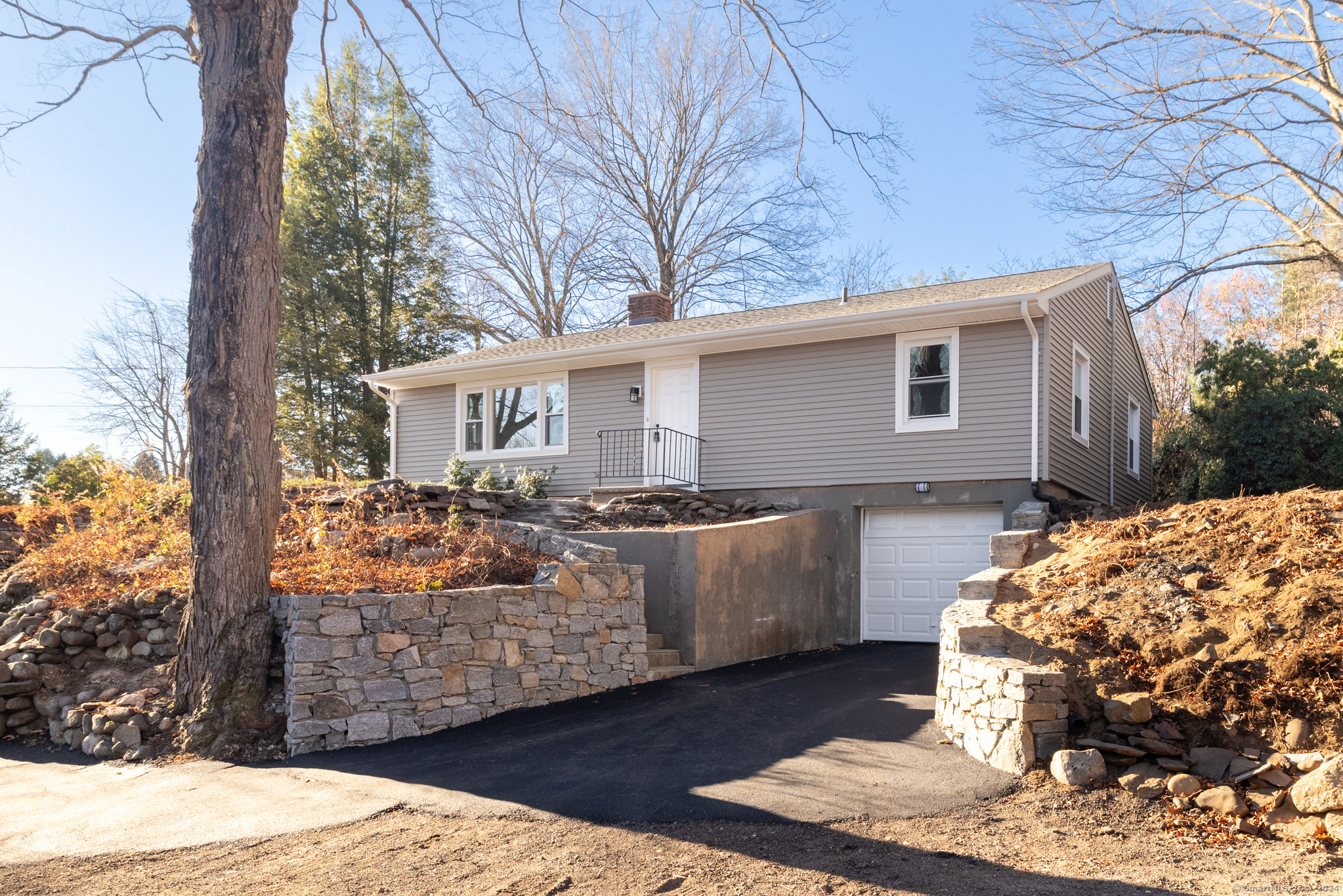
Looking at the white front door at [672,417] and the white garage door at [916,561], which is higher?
the white front door at [672,417]

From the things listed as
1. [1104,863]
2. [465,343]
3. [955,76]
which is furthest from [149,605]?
[465,343]

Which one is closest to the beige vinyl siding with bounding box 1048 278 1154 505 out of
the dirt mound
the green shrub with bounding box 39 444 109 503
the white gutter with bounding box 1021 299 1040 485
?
the white gutter with bounding box 1021 299 1040 485

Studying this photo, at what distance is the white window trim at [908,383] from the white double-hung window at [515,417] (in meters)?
5.37

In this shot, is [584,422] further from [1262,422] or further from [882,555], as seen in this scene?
[1262,422]

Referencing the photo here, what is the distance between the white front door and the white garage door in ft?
9.20

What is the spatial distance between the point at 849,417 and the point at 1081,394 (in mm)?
3590

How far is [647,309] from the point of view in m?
17.0

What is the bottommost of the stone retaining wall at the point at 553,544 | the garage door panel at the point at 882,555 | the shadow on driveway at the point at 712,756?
the shadow on driveway at the point at 712,756

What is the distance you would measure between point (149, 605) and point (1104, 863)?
753 centimetres

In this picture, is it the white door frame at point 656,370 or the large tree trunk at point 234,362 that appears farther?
the white door frame at point 656,370

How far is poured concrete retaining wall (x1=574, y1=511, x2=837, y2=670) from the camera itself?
374 inches

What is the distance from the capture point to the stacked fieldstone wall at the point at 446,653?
263 inches

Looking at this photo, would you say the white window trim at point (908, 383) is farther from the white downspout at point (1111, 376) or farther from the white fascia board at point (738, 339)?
the white downspout at point (1111, 376)

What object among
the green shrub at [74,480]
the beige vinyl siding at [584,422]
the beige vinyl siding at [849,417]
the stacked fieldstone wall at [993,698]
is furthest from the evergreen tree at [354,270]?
the stacked fieldstone wall at [993,698]
